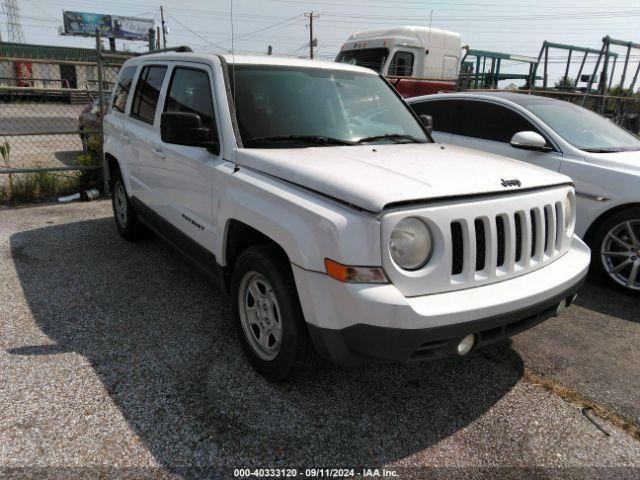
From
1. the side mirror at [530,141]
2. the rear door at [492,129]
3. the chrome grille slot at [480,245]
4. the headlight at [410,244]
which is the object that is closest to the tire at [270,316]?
the headlight at [410,244]

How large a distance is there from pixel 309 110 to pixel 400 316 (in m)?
1.78

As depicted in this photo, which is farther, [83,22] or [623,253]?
[83,22]

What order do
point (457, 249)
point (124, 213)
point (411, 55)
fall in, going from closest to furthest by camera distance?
point (457, 249) → point (124, 213) → point (411, 55)

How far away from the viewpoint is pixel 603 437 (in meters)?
2.63

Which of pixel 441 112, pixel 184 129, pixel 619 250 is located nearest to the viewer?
pixel 184 129

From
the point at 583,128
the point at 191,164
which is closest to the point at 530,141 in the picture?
the point at 583,128

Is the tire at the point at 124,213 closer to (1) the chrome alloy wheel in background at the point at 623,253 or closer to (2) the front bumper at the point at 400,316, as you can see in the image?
(2) the front bumper at the point at 400,316

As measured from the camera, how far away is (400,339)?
2.24m

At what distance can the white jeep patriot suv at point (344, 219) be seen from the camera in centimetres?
228

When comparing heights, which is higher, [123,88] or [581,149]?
[123,88]

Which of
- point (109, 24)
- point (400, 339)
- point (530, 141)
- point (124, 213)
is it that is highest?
point (109, 24)

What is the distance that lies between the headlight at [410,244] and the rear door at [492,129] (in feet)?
10.3

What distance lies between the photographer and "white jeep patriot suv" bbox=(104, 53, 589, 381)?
2277 mm

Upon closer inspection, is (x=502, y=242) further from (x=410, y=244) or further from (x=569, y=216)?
(x=569, y=216)
